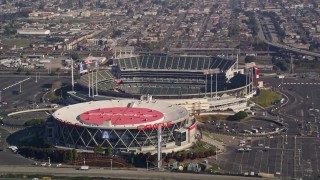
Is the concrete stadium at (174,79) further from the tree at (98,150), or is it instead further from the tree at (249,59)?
the tree at (249,59)

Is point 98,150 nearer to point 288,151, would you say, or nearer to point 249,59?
point 288,151

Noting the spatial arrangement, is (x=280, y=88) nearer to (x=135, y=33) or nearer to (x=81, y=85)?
(x=81, y=85)

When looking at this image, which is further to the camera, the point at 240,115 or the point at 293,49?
the point at 293,49

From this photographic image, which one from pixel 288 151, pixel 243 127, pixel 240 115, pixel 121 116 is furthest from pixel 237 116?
pixel 121 116

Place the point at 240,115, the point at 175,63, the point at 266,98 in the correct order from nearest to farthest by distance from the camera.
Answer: the point at 240,115, the point at 266,98, the point at 175,63

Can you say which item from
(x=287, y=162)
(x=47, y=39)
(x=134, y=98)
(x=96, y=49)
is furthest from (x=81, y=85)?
(x=47, y=39)

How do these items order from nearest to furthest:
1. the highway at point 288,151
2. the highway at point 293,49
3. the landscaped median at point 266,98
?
the highway at point 288,151 → the landscaped median at point 266,98 → the highway at point 293,49

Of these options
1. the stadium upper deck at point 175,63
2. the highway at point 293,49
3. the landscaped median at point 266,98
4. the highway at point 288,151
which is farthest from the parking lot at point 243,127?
the highway at point 293,49

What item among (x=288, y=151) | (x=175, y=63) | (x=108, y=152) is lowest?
(x=288, y=151)
